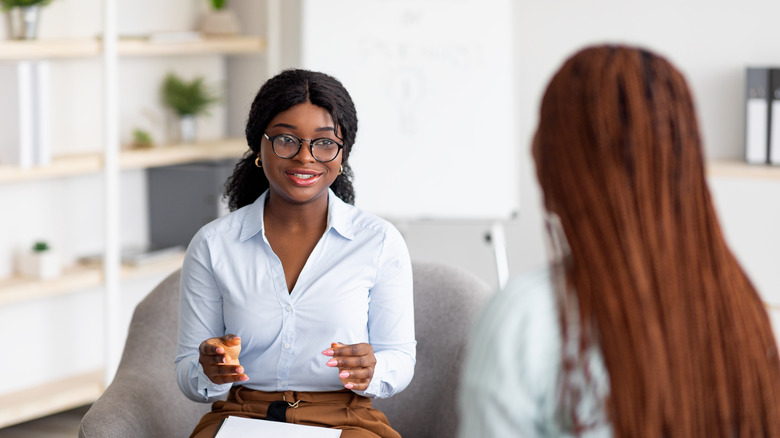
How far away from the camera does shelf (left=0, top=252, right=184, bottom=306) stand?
3.07 metres

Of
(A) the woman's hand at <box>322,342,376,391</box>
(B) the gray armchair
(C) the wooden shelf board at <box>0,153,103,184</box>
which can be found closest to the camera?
(A) the woman's hand at <box>322,342,376,391</box>

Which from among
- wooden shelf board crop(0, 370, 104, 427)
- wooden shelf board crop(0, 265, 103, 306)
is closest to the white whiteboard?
wooden shelf board crop(0, 265, 103, 306)

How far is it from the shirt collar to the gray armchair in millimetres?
408

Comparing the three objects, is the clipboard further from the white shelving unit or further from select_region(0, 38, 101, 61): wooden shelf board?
select_region(0, 38, 101, 61): wooden shelf board

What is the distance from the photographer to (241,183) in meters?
1.86

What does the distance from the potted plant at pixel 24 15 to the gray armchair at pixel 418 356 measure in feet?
4.68

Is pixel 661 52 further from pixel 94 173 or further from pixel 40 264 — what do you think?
pixel 40 264

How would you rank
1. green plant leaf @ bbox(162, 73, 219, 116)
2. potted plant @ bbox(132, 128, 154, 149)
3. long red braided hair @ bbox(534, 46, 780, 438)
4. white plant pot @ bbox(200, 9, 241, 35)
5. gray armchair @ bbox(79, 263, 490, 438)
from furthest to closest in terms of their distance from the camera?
white plant pot @ bbox(200, 9, 241, 35)
green plant leaf @ bbox(162, 73, 219, 116)
potted plant @ bbox(132, 128, 154, 149)
gray armchair @ bbox(79, 263, 490, 438)
long red braided hair @ bbox(534, 46, 780, 438)

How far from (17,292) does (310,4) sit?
140 centimetres

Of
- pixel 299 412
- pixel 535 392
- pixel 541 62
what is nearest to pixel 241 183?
pixel 299 412

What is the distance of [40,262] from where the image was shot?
10.4ft

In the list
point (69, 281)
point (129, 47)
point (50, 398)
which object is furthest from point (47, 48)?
point (50, 398)

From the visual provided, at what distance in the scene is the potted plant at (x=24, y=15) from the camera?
10.1 feet

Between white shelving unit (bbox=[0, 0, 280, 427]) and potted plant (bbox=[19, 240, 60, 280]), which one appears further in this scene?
potted plant (bbox=[19, 240, 60, 280])
